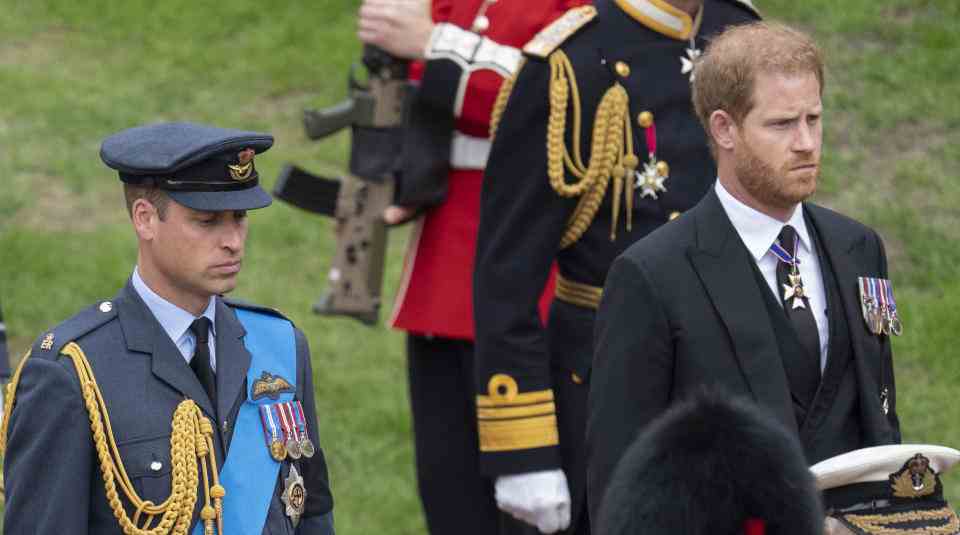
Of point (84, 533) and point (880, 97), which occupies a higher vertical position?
point (880, 97)

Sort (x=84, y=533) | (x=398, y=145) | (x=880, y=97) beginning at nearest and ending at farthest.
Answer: (x=84, y=533) → (x=398, y=145) → (x=880, y=97)

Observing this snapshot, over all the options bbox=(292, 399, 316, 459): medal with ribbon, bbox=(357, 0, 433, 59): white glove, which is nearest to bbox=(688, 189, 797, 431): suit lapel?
bbox=(292, 399, 316, 459): medal with ribbon

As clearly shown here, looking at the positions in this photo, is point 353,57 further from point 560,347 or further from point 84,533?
point 84,533

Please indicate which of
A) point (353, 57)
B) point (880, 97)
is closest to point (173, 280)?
point (880, 97)

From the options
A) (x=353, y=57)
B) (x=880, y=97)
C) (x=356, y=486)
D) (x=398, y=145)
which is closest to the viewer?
(x=398, y=145)

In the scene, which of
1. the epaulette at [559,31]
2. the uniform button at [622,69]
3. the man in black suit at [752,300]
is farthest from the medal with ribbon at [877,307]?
the epaulette at [559,31]

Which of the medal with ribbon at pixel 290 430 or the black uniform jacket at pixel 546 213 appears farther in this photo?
the black uniform jacket at pixel 546 213

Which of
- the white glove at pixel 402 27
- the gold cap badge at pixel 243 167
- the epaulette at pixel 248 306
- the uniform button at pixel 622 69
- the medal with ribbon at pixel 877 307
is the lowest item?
the epaulette at pixel 248 306

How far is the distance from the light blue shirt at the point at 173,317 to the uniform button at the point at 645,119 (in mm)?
1509

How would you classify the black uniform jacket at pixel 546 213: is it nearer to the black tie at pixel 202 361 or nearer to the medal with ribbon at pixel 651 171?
the medal with ribbon at pixel 651 171

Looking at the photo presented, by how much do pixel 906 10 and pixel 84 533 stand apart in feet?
24.6

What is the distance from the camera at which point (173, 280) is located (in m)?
4.48

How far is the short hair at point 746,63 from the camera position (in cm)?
446

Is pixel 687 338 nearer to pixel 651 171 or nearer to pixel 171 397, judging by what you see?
pixel 171 397
